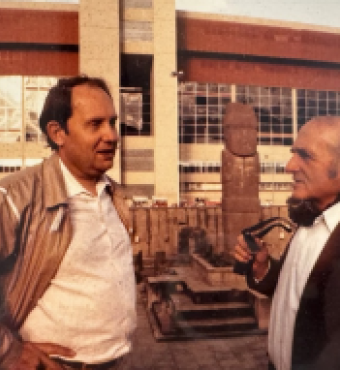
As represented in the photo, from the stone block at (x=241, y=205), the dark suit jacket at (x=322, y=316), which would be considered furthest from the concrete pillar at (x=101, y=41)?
the stone block at (x=241, y=205)

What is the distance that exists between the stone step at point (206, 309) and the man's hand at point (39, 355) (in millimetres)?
1286

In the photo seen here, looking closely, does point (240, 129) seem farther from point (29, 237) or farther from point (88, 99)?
point (29, 237)

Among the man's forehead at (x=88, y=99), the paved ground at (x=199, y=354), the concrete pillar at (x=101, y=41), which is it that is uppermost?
the concrete pillar at (x=101, y=41)

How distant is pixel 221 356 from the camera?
1.99 metres

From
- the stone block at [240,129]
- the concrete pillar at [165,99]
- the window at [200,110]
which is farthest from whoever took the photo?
the stone block at [240,129]

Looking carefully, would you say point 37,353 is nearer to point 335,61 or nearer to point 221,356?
point 221,356

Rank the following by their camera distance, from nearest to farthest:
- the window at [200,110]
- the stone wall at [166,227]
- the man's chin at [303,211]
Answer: the man's chin at [303,211]
the stone wall at [166,227]
the window at [200,110]

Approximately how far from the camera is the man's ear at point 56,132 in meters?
1.03

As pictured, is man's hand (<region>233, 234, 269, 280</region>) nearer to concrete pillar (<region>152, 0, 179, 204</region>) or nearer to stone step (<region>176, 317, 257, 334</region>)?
concrete pillar (<region>152, 0, 179, 204</region>)

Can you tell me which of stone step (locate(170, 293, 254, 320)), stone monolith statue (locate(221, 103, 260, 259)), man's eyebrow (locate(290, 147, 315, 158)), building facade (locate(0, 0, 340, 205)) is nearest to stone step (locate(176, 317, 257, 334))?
stone step (locate(170, 293, 254, 320))

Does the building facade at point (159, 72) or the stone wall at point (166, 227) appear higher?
the building facade at point (159, 72)

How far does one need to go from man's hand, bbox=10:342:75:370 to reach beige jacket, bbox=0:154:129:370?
0.03 metres

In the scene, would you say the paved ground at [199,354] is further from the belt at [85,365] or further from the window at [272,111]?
the window at [272,111]

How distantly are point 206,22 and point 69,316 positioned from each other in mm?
1157
